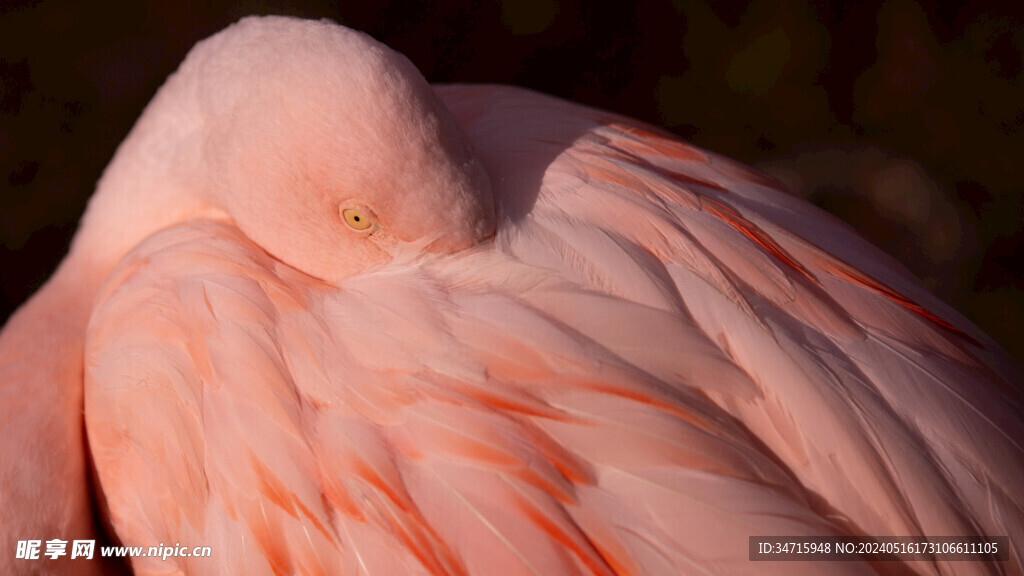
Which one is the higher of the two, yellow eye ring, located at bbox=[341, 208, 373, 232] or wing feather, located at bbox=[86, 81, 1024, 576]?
yellow eye ring, located at bbox=[341, 208, 373, 232]

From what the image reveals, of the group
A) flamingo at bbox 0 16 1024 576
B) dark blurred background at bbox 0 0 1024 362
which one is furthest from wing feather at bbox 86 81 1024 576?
dark blurred background at bbox 0 0 1024 362

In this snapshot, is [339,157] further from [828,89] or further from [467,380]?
[828,89]

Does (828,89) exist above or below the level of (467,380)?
above

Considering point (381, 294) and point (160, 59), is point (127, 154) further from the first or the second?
point (160, 59)

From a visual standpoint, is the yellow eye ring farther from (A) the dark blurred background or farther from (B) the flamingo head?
(A) the dark blurred background

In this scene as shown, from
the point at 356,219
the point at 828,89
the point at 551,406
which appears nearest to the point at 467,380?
the point at 551,406

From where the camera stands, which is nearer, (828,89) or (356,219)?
(356,219)

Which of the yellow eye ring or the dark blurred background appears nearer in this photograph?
the yellow eye ring
